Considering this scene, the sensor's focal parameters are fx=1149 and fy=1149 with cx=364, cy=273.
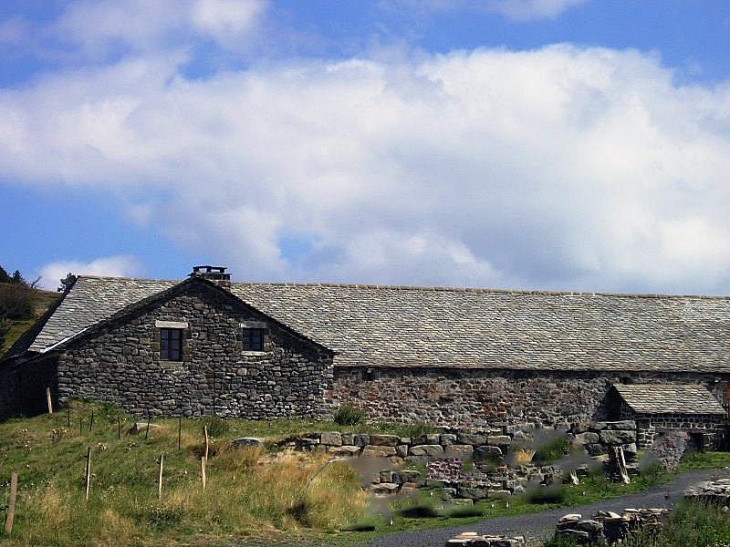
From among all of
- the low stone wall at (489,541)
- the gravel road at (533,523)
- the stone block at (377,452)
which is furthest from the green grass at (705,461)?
the low stone wall at (489,541)

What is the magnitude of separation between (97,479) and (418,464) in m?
7.26

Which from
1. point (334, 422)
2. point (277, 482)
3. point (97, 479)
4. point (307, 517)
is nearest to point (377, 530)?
point (307, 517)

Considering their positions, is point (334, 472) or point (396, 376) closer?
point (334, 472)

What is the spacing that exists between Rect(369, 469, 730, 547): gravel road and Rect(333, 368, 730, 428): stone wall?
12688 millimetres

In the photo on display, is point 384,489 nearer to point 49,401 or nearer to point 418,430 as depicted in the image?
point 418,430

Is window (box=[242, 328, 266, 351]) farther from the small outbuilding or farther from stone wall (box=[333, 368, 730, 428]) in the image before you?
the small outbuilding

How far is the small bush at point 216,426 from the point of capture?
103 feet

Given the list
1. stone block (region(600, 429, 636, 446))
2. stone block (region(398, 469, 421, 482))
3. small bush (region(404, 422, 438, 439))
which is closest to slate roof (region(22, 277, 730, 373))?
small bush (region(404, 422, 438, 439))

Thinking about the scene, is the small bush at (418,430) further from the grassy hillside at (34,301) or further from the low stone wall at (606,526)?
the grassy hillside at (34,301)

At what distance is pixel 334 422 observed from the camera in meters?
36.1

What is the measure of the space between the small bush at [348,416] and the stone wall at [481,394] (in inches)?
17.8

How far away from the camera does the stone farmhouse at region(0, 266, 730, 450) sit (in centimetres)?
3550

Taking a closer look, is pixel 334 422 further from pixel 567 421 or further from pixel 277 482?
pixel 277 482

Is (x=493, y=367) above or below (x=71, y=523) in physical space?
above
